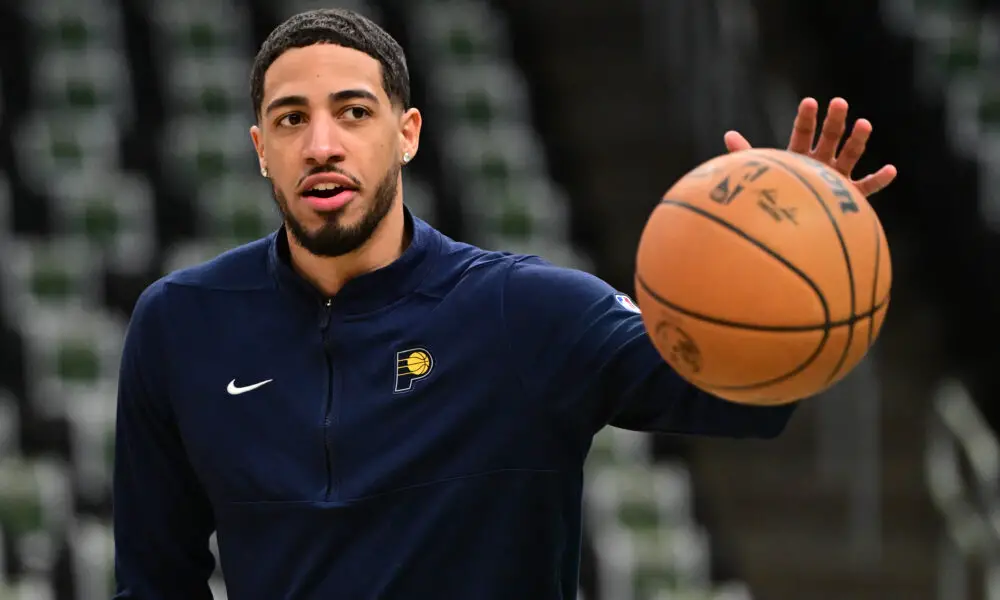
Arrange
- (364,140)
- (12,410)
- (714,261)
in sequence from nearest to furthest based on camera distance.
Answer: (714,261)
(364,140)
(12,410)

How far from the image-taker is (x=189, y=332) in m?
3.00

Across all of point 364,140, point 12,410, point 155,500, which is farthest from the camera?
point 12,410

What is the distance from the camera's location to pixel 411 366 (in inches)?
113

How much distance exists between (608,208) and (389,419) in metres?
8.50

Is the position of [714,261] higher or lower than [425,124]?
higher

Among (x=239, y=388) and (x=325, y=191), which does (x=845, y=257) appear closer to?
(x=325, y=191)

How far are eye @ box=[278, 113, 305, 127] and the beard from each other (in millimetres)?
110

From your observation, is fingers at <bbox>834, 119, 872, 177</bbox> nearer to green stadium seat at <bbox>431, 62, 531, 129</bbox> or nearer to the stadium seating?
the stadium seating

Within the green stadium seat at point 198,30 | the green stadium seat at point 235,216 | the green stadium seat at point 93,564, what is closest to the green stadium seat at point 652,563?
the green stadium seat at point 93,564

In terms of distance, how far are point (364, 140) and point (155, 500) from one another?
76 centimetres

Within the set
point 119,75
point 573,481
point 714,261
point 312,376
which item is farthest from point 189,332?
point 119,75

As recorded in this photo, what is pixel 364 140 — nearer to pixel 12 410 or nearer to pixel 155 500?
pixel 155 500

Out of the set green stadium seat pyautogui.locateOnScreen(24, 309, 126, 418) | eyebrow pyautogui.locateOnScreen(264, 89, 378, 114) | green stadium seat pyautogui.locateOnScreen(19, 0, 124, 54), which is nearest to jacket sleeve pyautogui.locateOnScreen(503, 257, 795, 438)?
eyebrow pyautogui.locateOnScreen(264, 89, 378, 114)

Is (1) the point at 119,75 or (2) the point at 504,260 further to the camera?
(1) the point at 119,75
